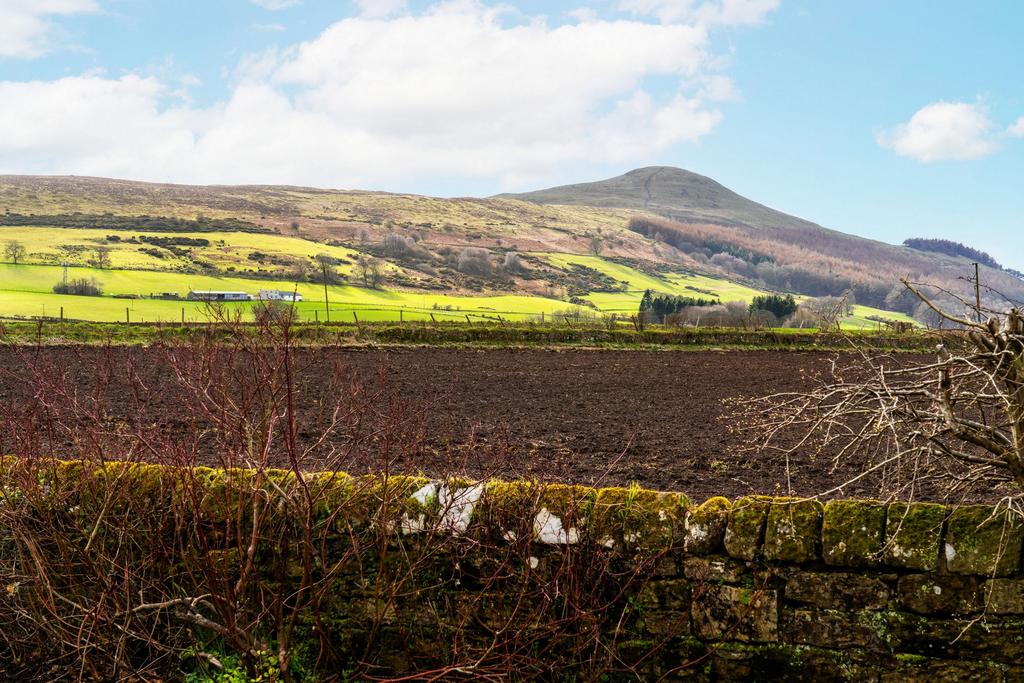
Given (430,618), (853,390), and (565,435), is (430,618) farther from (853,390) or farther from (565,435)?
(565,435)

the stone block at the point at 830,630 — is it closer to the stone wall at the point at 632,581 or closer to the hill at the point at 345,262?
the stone wall at the point at 632,581

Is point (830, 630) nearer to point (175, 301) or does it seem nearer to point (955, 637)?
point (955, 637)

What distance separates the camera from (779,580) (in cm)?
548

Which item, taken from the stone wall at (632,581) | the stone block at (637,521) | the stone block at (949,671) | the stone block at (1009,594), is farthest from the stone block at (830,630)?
the stone block at (637,521)

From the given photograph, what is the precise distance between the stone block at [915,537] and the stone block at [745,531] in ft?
2.68

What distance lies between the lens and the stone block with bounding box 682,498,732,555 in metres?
5.56

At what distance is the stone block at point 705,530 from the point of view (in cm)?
556

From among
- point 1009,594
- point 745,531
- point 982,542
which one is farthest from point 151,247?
point 1009,594

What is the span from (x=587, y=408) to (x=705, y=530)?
42.3ft

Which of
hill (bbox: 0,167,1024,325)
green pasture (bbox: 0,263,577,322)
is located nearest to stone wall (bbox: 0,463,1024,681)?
green pasture (bbox: 0,263,577,322)

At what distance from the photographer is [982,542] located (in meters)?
5.27

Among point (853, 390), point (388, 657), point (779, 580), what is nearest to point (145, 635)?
point (388, 657)

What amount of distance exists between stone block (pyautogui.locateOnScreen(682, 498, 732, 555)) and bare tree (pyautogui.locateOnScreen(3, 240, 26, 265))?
94.0 m

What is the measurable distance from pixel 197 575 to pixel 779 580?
451cm
